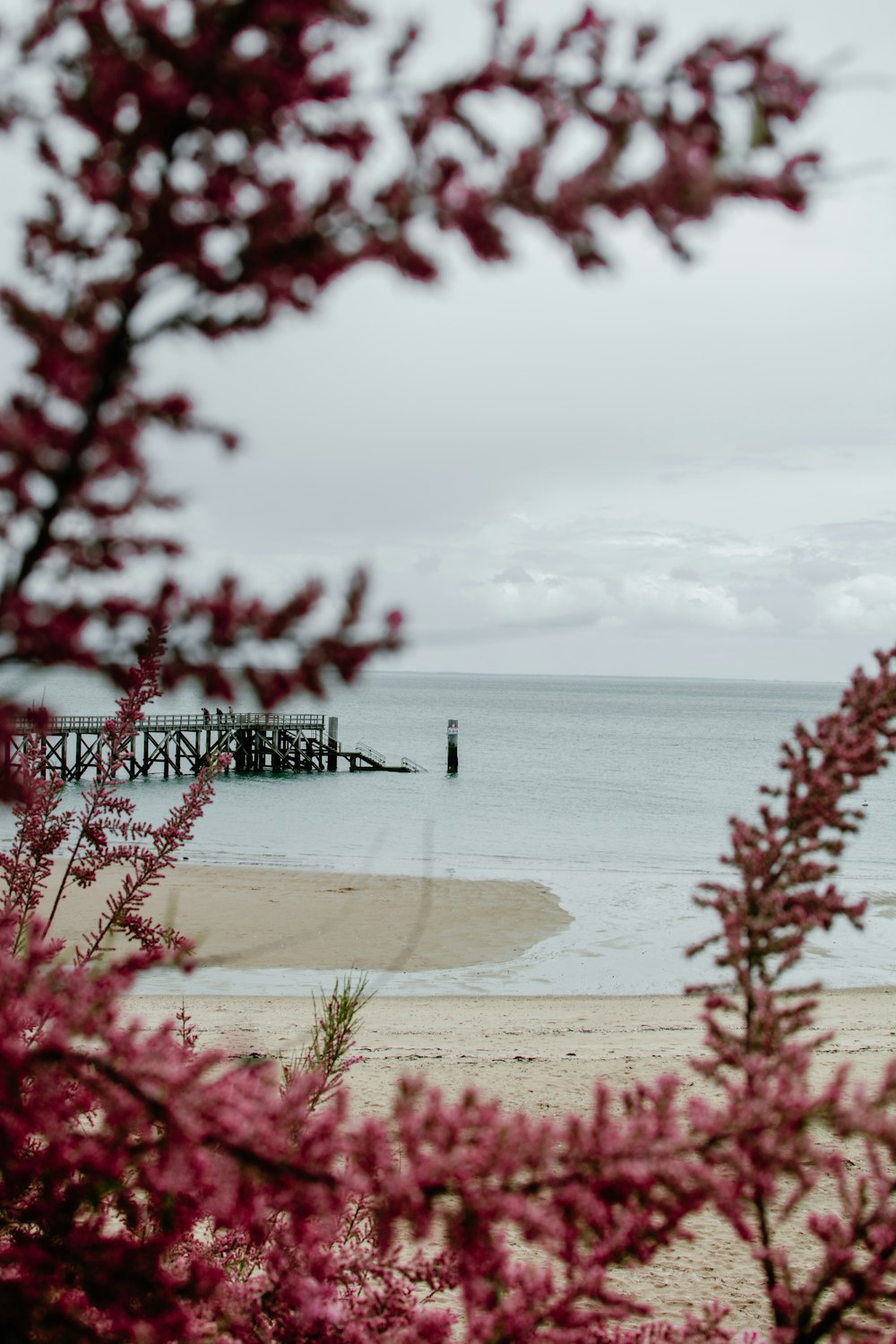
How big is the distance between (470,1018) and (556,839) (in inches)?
857

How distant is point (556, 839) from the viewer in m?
35.6

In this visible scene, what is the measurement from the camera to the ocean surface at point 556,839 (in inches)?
680

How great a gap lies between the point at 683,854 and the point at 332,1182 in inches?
1266

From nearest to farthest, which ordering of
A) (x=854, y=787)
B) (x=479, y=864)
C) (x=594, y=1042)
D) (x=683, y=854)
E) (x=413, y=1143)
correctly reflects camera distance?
(x=413, y=1143) < (x=854, y=787) < (x=594, y=1042) < (x=479, y=864) < (x=683, y=854)

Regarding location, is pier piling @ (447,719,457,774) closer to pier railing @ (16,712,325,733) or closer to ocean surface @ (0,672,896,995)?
ocean surface @ (0,672,896,995)

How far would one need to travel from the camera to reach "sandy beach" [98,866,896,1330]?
653cm

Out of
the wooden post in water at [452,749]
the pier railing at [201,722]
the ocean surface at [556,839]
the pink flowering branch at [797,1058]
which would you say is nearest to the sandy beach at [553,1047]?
the ocean surface at [556,839]

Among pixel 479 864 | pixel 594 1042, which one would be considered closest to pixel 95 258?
pixel 594 1042

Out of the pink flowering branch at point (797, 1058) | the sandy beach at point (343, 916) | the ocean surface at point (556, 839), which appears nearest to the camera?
the pink flowering branch at point (797, 1058)

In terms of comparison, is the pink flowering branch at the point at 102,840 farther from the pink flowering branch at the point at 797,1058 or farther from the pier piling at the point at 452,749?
the pier piling at the point at 452,749

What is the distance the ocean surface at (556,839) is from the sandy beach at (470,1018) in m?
0.99

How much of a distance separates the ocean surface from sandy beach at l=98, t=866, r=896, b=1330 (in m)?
0.99

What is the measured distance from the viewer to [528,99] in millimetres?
1451

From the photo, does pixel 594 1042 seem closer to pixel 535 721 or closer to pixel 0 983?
pixel 0 983
